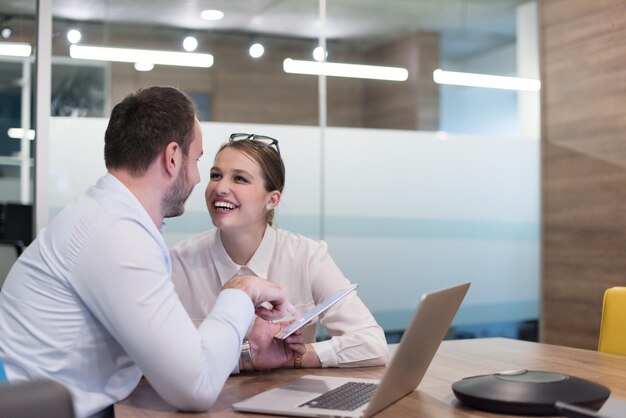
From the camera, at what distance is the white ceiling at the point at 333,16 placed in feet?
14.0

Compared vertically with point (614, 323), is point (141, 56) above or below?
above

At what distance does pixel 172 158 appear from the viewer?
6.26ft

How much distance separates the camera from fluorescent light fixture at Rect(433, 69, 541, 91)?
16.1 feet

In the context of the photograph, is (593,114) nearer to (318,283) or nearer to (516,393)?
(318,283)

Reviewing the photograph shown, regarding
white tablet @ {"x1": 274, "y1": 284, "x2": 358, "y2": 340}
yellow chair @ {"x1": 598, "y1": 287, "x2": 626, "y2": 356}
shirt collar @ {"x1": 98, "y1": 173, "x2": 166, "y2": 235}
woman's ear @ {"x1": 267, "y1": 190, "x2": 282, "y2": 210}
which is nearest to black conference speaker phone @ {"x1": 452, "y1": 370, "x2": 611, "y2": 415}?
white tablet @ {"x1": 274, "y1": 284, "x2": 358, "y2": 340}

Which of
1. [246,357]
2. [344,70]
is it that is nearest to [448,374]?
[246,357]

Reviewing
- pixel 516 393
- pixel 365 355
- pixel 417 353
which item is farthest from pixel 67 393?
pixel 365 355

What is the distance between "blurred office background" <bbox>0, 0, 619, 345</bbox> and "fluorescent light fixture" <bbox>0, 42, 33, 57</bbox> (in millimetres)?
22

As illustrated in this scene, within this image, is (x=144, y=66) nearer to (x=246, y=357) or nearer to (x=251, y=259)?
(x=251, y=259)

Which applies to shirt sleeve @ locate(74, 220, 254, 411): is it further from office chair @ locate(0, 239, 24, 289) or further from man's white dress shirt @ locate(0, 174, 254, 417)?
office chair @ locate(0, 239, 24, 289)

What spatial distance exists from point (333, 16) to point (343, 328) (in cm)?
279

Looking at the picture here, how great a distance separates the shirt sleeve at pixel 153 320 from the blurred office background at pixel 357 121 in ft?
8.66

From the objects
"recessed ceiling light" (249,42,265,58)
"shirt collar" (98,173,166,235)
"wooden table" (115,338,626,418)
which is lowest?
"wooden table" (115,338,626,418)

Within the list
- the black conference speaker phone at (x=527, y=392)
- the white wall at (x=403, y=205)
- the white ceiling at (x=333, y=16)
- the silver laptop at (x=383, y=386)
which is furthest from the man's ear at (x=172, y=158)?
the white ceiling at (x=333, y=16)
